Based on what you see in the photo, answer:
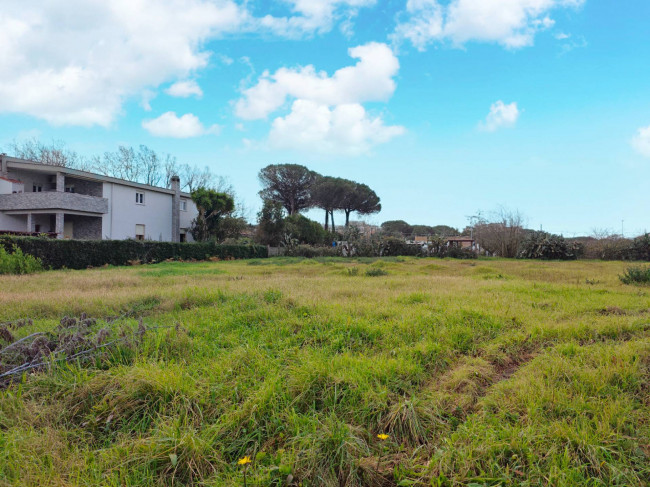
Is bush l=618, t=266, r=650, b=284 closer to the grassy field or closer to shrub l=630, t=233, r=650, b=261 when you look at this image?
the grassy field

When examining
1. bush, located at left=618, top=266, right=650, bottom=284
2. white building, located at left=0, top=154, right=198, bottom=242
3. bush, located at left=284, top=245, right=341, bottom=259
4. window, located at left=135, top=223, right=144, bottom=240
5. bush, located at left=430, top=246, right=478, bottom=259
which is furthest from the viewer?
window, located at left=135, top=223, right=144, bottom=240

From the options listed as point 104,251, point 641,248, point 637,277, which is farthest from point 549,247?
point 104,251

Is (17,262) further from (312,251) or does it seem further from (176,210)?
(176,210)

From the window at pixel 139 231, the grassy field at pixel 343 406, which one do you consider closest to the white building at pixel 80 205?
the window at pixel 139 231

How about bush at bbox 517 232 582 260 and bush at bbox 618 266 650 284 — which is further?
bush at bbox 517 232 582 260

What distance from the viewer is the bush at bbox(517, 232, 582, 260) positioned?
19.4 metres

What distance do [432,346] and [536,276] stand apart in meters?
7.89

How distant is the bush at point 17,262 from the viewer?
10203mm

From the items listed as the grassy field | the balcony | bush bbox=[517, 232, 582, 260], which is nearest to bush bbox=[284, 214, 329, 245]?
the balcony

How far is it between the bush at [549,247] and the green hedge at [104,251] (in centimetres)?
1678

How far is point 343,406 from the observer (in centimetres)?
254

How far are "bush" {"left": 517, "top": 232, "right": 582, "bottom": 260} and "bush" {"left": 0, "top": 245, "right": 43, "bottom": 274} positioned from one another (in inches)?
857

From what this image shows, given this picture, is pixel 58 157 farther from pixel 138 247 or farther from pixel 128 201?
pixel 138 247

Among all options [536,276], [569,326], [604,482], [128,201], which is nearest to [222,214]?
[128,201]
